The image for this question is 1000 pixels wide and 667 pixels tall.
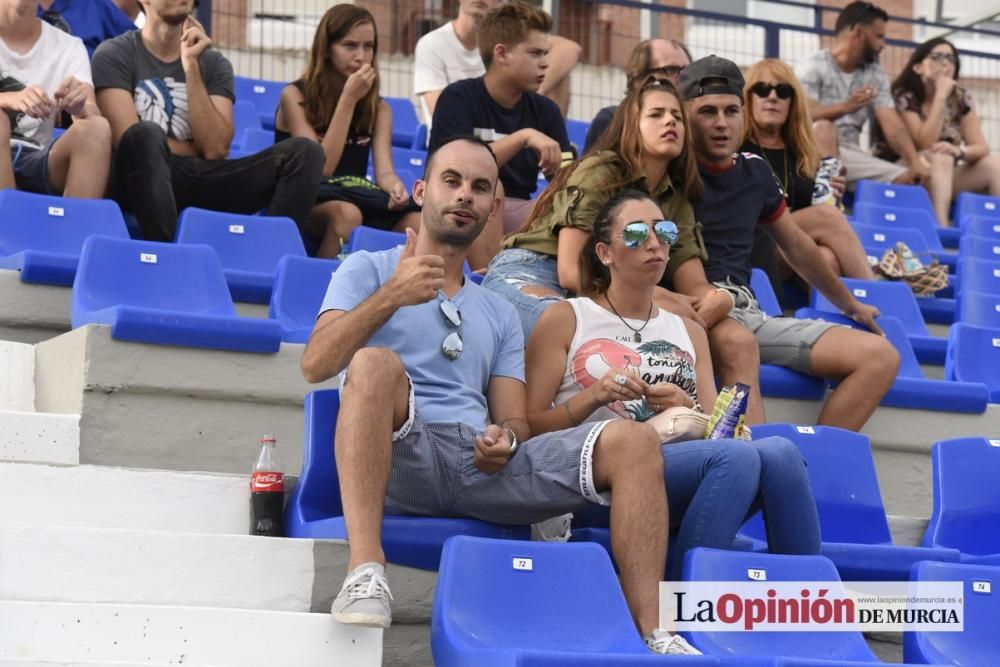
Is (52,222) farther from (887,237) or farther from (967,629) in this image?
(887,237)

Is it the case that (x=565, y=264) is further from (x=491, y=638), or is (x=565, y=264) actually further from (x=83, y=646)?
(x=83, y=646)

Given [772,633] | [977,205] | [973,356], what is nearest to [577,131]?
[977,205]

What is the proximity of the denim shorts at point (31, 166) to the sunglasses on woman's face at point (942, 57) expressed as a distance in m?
4.72

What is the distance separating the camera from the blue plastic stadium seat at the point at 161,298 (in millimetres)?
4102

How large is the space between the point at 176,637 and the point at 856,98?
18.1 feet

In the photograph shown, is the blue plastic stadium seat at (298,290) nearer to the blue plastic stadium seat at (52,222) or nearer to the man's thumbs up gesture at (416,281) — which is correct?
the blue plastic stadium seat at (52,222)

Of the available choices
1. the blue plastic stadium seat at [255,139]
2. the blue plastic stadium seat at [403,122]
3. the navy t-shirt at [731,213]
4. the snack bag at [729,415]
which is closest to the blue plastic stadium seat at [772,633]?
the snack bag at [729,415]

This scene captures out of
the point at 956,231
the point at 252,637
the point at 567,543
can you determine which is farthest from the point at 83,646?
the point at 956,231

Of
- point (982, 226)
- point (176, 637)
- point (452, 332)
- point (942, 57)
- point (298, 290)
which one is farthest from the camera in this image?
point (942, 57)

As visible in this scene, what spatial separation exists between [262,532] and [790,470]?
1.14 meters

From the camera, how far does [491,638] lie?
3146 mm

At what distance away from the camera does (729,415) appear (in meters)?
3.74

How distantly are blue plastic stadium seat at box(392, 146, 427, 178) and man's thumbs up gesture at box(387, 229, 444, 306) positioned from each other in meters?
3.72

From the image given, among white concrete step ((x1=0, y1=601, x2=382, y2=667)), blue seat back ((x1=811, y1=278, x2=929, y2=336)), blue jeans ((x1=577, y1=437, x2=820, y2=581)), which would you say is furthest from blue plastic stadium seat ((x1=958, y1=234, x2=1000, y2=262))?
white concrete step ((x1=0, y1=601, x2=382, y2=667))
